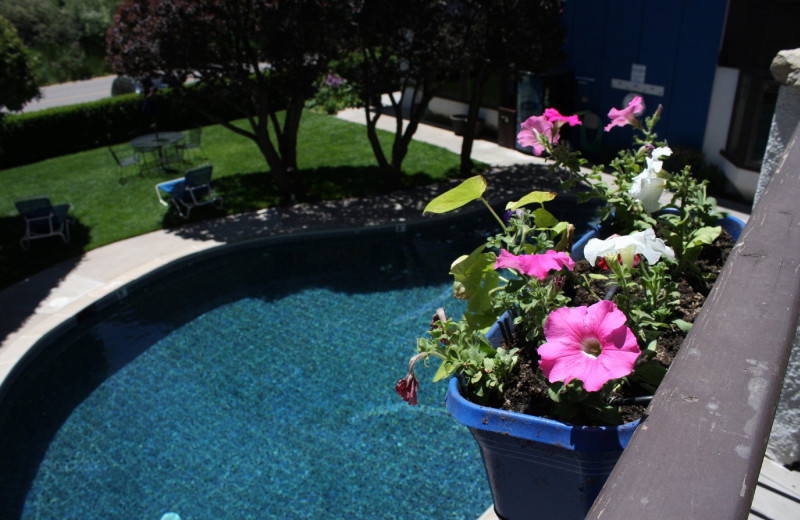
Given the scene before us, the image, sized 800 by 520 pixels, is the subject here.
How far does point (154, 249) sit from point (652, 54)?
11388 millimetres

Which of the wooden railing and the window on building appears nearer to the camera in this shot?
the wooden railing

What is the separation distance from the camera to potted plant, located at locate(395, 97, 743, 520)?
3.85 ft

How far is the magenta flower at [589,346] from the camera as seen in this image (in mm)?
1110

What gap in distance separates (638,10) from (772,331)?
15.0 m

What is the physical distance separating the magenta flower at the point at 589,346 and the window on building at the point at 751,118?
13090mm

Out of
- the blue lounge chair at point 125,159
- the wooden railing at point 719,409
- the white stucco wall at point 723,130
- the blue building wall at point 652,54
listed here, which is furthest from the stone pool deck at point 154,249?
the wooden railing at point 719,409

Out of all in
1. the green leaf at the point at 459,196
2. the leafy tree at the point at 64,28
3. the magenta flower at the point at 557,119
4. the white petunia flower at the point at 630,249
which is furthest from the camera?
the leafy tree at the point at 64,28

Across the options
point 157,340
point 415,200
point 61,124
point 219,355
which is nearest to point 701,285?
point 219,355

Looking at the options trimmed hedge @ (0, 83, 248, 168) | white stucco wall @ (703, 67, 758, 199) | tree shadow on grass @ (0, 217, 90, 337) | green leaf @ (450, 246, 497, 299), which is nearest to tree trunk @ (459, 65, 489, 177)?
white stucco wall @ (703, 67, 758, 199)

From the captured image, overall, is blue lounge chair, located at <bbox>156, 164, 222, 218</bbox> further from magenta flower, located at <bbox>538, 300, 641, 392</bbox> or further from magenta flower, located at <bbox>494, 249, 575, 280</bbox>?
magenta flower, located at <bbox>538, 300, 641, 392</bbox>

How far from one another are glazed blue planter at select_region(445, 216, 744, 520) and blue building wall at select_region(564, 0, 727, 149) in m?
13.8

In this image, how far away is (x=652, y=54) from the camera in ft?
45.7

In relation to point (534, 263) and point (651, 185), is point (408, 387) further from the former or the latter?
point (651, 185)

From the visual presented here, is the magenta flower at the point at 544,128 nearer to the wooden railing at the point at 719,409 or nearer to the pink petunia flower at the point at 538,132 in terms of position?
the pink petunia flower at the point at 538,132
